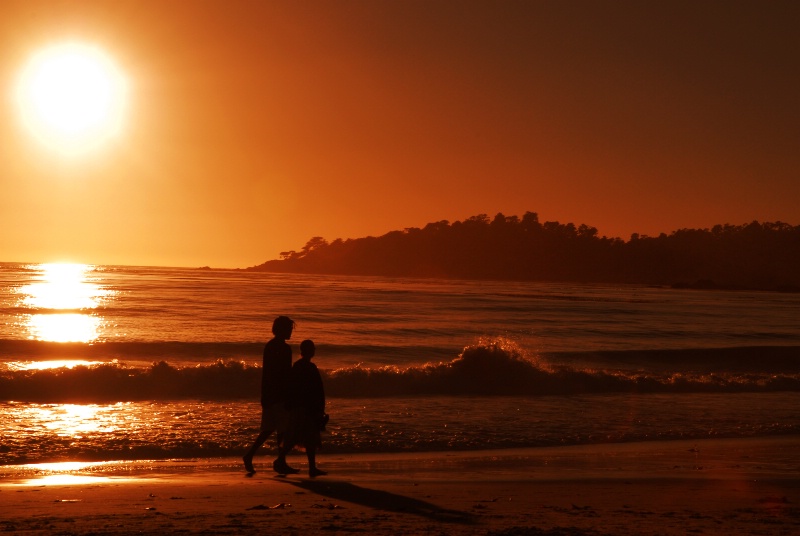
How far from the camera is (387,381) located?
2039 centimetres

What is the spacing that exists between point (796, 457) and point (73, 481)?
386 inches

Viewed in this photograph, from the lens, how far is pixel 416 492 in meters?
9.11

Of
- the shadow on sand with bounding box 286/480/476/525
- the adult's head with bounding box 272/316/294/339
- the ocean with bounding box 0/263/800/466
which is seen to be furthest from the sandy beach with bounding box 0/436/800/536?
the adult's head with bounding box 272/316/294/339

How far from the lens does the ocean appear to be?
13547mm

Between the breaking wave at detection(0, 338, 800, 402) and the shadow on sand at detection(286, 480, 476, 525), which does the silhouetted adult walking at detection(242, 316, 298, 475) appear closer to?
the shadow on sand at detection(286, 480, 476, 525)

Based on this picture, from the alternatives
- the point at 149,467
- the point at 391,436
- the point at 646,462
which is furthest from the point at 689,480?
the point at 149,467

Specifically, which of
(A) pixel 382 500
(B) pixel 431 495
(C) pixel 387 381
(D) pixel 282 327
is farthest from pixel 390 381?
(A) pixel 382 500

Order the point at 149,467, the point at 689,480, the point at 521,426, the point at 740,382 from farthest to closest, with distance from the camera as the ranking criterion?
1. the point at 740,382
2. the point at 521,426
3. the point at 149,467
4. the point at 689,480

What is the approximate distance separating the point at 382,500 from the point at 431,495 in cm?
62

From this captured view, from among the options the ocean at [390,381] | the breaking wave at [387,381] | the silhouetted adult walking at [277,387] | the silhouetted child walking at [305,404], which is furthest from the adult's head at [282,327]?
the breaking wave at [387,381]

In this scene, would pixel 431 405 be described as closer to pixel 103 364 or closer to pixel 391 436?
pixel 391 436

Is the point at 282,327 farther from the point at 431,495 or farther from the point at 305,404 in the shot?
the point at 431,495

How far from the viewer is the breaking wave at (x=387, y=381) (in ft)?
60.3

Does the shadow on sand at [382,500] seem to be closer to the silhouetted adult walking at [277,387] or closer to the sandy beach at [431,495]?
the sandy beach at [431,495]
